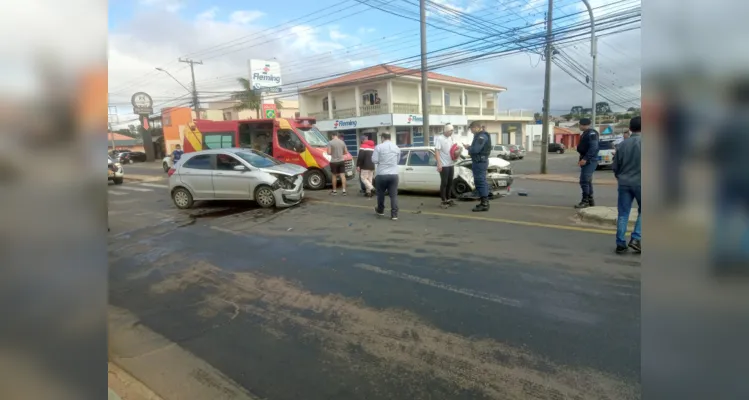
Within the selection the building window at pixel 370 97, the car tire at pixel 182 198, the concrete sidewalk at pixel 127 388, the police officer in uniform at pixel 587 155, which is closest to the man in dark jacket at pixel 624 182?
the police officer in uniform at pixel 587 155

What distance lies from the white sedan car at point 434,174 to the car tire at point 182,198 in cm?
567

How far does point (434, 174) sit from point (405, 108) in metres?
25.5

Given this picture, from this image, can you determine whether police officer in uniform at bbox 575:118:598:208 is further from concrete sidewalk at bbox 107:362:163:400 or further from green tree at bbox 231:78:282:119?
green tree at bbox 231:78:282:119

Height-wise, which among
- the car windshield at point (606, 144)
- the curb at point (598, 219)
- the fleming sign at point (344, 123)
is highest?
the fleming sign at point (344, 123)

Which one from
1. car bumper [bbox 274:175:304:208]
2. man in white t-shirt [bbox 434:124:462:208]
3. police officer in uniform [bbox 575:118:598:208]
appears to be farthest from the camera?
car bumper [bbox 274:175:304:208]

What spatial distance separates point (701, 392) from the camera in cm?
96

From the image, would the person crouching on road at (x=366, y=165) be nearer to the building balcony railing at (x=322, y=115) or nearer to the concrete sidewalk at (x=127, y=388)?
the concrete sidewalk at (x=127, y=388)

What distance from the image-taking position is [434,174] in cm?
1091

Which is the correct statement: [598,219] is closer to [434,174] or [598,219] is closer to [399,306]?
[434,174]

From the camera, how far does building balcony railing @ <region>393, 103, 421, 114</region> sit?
3447 cm

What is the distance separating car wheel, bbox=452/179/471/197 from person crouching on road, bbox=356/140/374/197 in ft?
7.32

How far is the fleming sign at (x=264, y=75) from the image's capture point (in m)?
34.7

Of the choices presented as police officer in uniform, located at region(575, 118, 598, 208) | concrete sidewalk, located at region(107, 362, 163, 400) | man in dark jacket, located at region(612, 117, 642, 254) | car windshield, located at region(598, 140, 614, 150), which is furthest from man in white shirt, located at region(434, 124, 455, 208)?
car windshield, located at region(598, 140, 614, 150)

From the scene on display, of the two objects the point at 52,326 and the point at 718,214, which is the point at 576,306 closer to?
the point at 718,214
